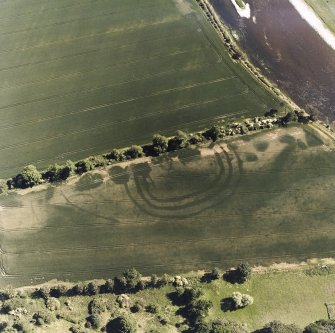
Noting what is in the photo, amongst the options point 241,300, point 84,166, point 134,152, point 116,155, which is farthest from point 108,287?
point 134,152

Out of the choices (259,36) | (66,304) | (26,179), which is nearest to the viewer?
(66,304)

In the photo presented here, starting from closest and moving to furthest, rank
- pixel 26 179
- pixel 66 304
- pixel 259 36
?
pixel 66 304
pixel 26 179
pixel 259 36

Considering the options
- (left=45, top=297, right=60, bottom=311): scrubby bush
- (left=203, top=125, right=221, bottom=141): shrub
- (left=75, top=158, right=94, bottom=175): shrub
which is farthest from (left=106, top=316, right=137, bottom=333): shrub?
(left=203, top=125, right=221, bottom=141): shrub

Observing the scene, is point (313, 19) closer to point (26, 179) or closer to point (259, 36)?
point (259, 36)

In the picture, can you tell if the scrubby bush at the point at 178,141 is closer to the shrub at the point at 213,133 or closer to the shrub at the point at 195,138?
the shrub at the point at 195,138

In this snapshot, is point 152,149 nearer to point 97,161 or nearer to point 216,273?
point 97,161

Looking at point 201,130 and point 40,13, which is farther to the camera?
point 40,13

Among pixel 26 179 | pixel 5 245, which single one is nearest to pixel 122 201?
pixel 26 179

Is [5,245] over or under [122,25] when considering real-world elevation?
under

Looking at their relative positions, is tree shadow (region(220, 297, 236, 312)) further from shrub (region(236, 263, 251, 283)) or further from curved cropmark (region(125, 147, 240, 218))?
curved cropmark (region(125, 147, 240, 218))
